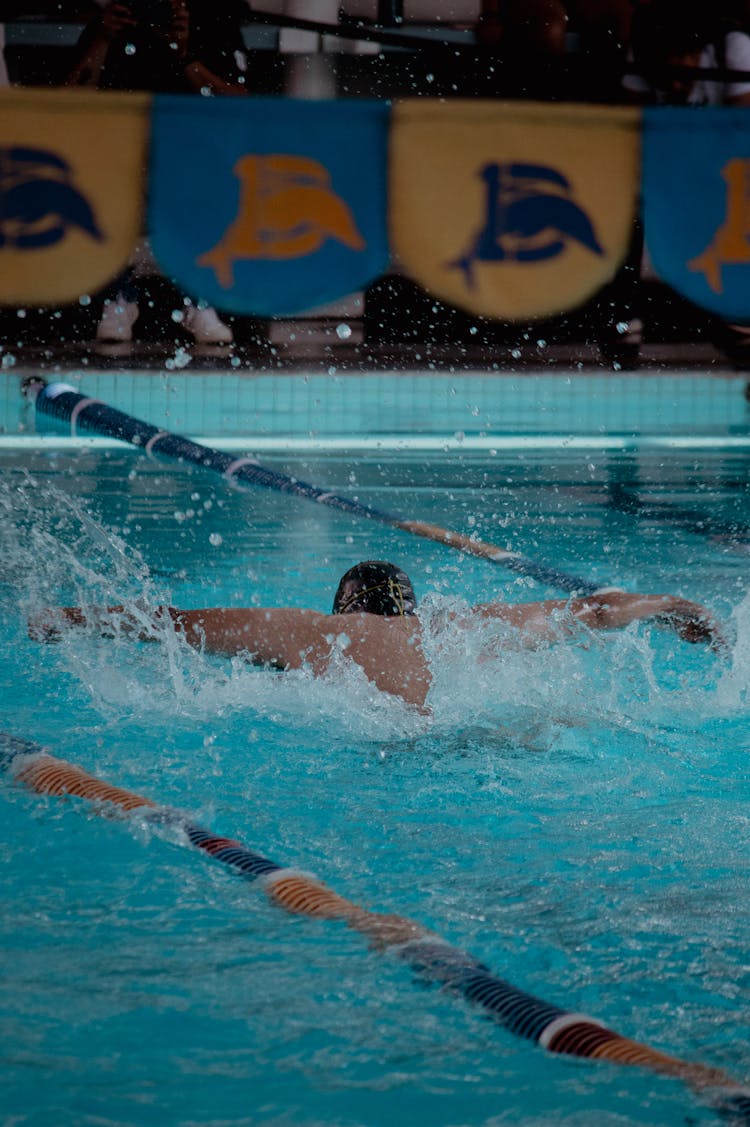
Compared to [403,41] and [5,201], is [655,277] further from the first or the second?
[5,201]

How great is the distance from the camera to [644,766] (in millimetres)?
3396

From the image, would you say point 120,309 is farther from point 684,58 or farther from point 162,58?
point 684,58

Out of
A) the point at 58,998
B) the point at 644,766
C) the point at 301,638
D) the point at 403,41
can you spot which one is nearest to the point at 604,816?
the point at 644,766

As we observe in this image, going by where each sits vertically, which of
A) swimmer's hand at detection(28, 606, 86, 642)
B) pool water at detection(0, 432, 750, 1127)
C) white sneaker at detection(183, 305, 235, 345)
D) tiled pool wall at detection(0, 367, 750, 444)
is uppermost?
white sneaker at detection(183, 305, 235, 345)

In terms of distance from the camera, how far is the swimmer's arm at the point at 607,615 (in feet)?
12.7

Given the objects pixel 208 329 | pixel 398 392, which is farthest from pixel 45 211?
pixel 398 392

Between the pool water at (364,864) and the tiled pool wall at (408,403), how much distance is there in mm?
3425

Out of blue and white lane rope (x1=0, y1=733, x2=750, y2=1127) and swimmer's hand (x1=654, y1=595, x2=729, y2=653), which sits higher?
swimmer's hand (x1=654, y1=595, x2=729, y2=653)

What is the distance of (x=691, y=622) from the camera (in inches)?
153

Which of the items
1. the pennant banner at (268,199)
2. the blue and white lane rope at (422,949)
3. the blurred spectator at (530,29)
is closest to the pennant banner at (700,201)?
the blurred spectator at (530,29)

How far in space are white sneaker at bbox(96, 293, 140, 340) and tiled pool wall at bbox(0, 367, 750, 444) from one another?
1.24ft

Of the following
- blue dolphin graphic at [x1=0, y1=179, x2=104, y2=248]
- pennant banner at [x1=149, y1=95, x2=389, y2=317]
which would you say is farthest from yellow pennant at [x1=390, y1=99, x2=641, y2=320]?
blue dolphin graphic at [x1=0, y1=179, x2=104, y2=248]

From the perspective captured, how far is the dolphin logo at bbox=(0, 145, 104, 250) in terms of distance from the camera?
8.30 metres

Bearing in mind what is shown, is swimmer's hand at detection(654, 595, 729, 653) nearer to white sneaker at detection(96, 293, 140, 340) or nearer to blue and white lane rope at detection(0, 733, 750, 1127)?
blue and white lane rope at detection(0, 733, 750, 1127)
